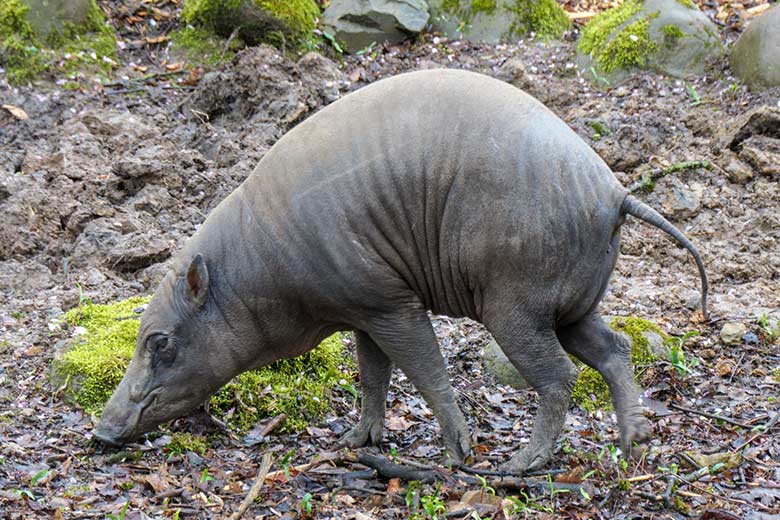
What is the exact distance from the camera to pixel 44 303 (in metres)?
7.29

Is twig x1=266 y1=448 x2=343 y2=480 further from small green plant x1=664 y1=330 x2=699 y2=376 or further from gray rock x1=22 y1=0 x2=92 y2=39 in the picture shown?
gray rock x1=22 y1=0 x2=92 y2=39

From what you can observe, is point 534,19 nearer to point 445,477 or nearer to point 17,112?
point 17,112

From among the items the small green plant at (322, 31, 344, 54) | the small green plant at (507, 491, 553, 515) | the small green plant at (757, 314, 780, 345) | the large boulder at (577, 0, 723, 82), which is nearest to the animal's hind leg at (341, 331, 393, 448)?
the small green plant at (507, 491, 553, 515)

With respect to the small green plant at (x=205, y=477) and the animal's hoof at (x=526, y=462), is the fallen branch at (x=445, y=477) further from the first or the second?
the small green plant at (x=205, y=477)

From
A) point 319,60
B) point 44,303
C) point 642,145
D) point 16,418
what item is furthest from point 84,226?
point 642,145

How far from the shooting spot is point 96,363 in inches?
241

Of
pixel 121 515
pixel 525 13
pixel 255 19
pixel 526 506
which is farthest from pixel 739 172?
pixel 121 515

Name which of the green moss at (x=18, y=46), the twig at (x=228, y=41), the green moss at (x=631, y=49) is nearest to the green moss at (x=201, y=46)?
the twig at (x=228, y=41)

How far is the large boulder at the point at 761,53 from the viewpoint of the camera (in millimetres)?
9648

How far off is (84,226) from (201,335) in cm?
309

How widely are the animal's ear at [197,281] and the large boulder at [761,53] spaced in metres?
6.52

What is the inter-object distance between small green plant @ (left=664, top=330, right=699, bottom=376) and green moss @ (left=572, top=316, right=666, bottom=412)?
11 centimetres

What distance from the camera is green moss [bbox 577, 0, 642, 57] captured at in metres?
10.6

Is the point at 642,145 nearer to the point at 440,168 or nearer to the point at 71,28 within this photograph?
the point at 440,168
